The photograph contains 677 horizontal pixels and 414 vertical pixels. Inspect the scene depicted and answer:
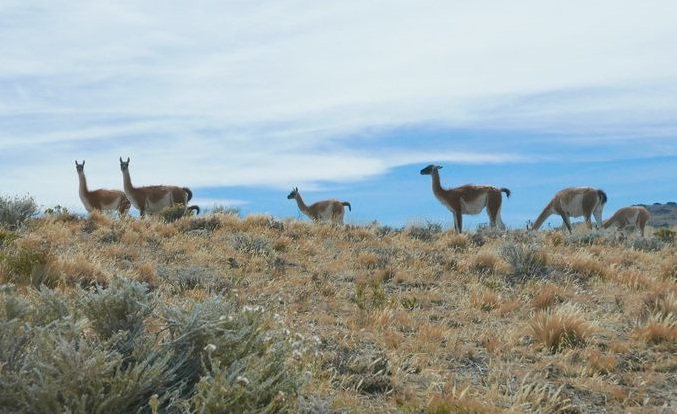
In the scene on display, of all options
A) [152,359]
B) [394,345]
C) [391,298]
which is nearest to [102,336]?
[152,359]

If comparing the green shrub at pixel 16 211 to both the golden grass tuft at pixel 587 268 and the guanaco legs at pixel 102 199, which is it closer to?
the guanaco legs at pixel 102 199

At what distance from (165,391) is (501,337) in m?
3.87

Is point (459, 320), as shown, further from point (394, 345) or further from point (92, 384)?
point (92, 384)

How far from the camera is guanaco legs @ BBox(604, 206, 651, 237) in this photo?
1036 inches

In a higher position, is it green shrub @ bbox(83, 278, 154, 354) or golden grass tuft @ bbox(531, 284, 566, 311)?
green shrub @ bbox(83, 278, 154, 354)

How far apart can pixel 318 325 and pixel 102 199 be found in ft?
46.8

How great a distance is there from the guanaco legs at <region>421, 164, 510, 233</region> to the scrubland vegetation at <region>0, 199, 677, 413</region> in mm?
6433

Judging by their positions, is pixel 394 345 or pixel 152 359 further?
pixel 394 345

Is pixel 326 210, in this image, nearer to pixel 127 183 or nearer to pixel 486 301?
pixel 127 183

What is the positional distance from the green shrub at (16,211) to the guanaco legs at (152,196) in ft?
17.0

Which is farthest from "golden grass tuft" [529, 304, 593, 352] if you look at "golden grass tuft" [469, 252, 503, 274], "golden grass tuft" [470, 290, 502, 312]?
"golden grass tuft" [469, 252, 503, 274]

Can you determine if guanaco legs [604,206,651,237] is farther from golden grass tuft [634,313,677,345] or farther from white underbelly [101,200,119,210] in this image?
golden grass tuft [634,313,677,345]

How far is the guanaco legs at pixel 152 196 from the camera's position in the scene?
65.7 ft

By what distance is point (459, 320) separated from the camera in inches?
331
